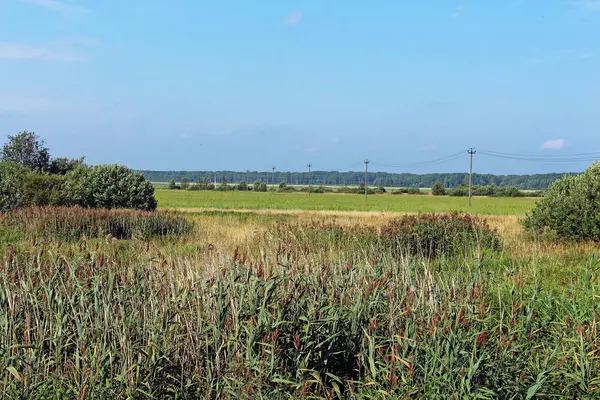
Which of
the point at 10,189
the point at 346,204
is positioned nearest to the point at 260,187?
the point at 346,204

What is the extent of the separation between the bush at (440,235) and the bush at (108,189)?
41.9ft

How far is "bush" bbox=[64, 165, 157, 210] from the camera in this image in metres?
22.3

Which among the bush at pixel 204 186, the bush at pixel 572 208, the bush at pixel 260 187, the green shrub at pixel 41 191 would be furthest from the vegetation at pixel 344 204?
the bush at pixel 204 186

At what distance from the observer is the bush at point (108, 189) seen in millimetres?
22266

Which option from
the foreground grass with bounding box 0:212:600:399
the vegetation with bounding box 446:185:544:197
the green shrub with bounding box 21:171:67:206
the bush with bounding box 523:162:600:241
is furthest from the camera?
the vegetation with bounding box 446:185:544:197

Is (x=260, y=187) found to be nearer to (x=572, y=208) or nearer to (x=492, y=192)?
(x=492, y=192)

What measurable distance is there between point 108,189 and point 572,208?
642 inches

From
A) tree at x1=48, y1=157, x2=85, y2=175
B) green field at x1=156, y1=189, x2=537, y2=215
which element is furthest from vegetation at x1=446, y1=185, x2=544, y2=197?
tree at x1=48, y1=157, x2=85, y2=175

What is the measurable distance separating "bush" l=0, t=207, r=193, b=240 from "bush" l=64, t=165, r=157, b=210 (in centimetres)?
564

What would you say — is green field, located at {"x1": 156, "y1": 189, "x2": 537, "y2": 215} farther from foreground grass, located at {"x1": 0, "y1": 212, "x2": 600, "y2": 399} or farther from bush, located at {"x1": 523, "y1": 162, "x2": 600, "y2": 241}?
foreground grass, located at {"x1": 0, "y1": 212, "x2": 600, "y2": 399}

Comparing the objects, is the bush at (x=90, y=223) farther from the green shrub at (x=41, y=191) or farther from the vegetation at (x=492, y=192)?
the vegetation at (x=492, y=192)

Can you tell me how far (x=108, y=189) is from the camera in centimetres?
2211

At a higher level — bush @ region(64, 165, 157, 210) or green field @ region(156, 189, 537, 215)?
bush @ region(64, 165, 157, 210)

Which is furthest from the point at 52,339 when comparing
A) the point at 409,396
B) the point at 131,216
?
the point at 131,216
